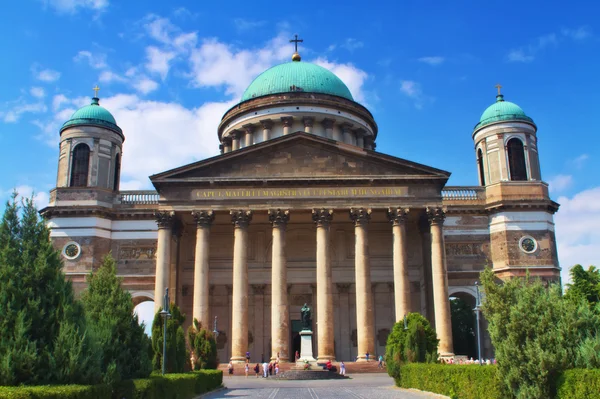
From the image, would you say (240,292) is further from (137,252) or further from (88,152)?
(88,152)

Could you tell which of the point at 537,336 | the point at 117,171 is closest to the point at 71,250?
the point at 117,171

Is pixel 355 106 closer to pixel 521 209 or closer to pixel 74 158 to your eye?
pixel 521 209

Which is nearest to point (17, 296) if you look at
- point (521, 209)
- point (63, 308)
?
point (63, 308)

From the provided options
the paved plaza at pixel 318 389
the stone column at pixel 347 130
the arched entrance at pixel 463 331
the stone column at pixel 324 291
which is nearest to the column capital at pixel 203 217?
the stone column at pixel 324 291

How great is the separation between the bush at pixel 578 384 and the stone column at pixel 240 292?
23.8m

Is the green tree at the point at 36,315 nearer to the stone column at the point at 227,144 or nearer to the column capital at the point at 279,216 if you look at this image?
the column capital at the point at 279,216

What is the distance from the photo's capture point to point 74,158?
4531 cm

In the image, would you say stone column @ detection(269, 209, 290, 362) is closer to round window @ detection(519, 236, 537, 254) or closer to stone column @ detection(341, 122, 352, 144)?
stone column @ detection(341, 122, 352, 144)

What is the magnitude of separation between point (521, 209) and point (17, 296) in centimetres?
3745

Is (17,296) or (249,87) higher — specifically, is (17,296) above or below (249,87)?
→ below

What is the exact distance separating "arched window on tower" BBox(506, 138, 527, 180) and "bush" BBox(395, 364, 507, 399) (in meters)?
24.1

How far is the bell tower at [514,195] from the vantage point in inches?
1672

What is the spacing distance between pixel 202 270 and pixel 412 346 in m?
15.0

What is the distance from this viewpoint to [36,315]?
13094 millimetres
